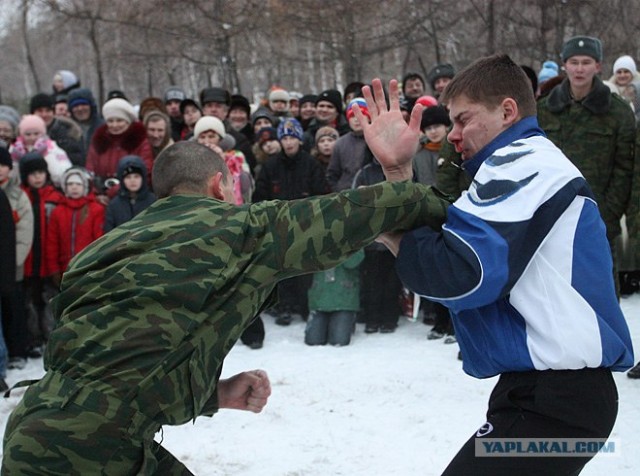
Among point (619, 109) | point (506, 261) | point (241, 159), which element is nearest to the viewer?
point (506, 261)

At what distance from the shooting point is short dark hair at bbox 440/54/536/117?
7.77ft

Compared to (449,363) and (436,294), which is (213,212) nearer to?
(436,294)

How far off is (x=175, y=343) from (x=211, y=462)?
96.8 inches

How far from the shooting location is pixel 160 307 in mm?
2123

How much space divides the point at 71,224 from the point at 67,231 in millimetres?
70

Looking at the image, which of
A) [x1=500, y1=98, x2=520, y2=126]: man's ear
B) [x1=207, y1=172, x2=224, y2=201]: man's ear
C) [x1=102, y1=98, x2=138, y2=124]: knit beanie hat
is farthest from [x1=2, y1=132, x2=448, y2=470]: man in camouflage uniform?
[x1=102, y1=98, x2=138, y2=124]: knit beanie hat

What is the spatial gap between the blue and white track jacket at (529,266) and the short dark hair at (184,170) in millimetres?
735

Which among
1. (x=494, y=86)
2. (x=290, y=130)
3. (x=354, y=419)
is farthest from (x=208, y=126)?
(x=494, y=86)

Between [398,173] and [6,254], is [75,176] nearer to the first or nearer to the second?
[6,254]

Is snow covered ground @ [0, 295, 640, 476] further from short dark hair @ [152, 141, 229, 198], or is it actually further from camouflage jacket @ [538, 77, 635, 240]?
short dark hair @ [152, 141, 229, 198]

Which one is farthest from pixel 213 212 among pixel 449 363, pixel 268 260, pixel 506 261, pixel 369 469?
pixel 449 363

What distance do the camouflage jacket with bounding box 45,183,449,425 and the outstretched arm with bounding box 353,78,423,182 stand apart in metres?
0.15

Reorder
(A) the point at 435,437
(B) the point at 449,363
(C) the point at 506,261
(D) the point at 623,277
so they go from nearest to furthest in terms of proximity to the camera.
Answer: (C) the point at 506,261, (A) the point at 435,437, (B) the point at 449,363, (D) the point at 623,277

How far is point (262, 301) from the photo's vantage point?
7.74 ft
